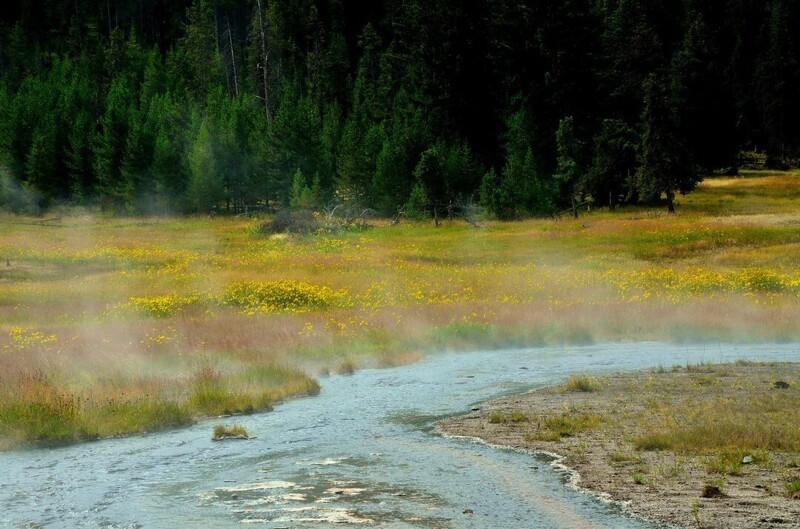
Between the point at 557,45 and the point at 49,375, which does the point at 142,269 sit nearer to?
the point at 49,375

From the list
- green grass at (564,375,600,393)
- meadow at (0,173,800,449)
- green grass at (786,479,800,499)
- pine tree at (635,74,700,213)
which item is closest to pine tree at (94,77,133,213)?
meadow at (0,173,800,449)

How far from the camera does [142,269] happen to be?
44750 millimetres

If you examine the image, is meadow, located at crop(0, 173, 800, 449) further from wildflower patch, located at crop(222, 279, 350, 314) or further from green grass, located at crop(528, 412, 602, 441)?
green grass, located at crop(528, 412, 602, 441)

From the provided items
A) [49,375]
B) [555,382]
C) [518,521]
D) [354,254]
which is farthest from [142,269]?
[518,521]

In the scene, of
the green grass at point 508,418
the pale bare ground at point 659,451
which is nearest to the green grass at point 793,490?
the pale bare ground at point 659,451

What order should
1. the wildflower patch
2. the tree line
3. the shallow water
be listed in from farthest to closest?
the tree line → the wildflower patch → the shallow water

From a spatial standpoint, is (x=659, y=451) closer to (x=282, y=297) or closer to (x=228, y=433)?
(x=228, y=433)

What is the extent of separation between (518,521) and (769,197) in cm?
7732

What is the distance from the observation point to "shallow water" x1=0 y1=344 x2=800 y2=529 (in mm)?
11672

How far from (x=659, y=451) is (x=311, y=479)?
17.2 ft

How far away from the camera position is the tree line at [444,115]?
80312 mm

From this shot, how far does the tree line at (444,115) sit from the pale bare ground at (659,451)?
5181 centimetres

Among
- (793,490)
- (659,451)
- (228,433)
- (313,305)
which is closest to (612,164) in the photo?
(313,305)

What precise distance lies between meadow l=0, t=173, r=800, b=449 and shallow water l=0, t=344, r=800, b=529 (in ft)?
5.94
